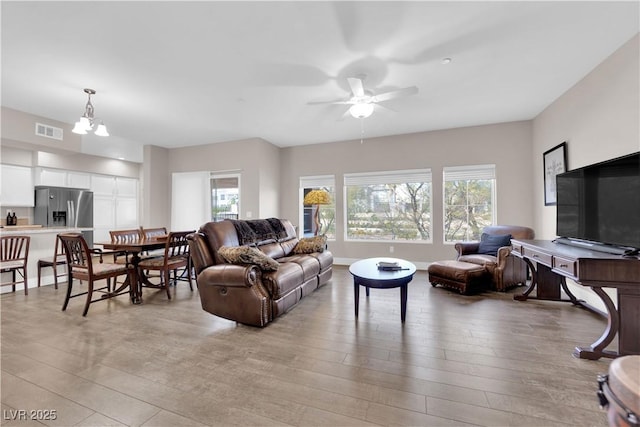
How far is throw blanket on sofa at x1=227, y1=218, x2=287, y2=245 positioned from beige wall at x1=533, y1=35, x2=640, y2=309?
403cm

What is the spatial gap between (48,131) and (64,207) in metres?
1.92

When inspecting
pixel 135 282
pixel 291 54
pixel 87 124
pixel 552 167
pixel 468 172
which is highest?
pixel 291 54

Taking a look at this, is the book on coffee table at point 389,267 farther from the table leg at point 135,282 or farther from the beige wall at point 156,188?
the beige wall at point 156,188

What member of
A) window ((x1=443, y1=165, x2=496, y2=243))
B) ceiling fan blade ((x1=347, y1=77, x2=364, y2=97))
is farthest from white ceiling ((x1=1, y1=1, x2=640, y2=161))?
window ((x1=443, y1=165, x2=496, y2=243))

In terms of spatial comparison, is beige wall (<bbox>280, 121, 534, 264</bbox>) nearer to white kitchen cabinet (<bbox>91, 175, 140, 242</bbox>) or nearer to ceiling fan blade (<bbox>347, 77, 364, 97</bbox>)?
ceiling fan blade (<bbox>347, 77, 364, 97</bbox>)

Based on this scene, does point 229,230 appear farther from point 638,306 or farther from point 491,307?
point 638,306

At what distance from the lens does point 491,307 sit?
318 cm

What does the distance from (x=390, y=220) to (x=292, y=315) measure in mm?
3402

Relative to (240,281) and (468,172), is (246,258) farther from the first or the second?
(468,172)

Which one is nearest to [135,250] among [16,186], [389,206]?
[16,186]

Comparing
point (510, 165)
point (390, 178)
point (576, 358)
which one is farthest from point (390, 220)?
point (576, 358)

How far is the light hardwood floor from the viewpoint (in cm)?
154

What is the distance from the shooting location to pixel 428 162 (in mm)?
5309

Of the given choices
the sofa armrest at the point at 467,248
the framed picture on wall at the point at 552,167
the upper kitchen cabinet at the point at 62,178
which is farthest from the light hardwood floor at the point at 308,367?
the upper kitchen cabinet at the point at 62,178
